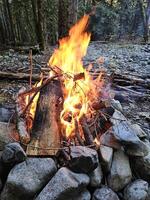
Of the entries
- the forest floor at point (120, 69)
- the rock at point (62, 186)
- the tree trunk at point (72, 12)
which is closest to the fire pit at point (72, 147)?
the rock at point (62, 186)

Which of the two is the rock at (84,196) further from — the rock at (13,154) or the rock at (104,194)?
the rock at (13,154)

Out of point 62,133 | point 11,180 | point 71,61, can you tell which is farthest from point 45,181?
point 71,61

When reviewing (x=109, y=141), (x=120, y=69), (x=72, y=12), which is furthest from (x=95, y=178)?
(x=72, y=12)

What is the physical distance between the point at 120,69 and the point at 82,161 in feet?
14.4

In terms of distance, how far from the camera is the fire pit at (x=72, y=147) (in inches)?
115

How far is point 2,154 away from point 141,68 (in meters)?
4.84

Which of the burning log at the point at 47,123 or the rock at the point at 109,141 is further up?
the burning log at the point at 47,123

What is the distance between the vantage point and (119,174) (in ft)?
10.5

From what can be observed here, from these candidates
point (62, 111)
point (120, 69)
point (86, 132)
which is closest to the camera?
point (86, 132)

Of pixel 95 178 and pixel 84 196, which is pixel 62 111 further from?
pixel 84 196

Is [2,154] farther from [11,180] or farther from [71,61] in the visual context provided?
[71,61]

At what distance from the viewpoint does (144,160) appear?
3357 millimetres

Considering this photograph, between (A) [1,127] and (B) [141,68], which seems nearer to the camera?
(A) [1,127]

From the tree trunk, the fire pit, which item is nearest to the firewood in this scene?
the fire pit
